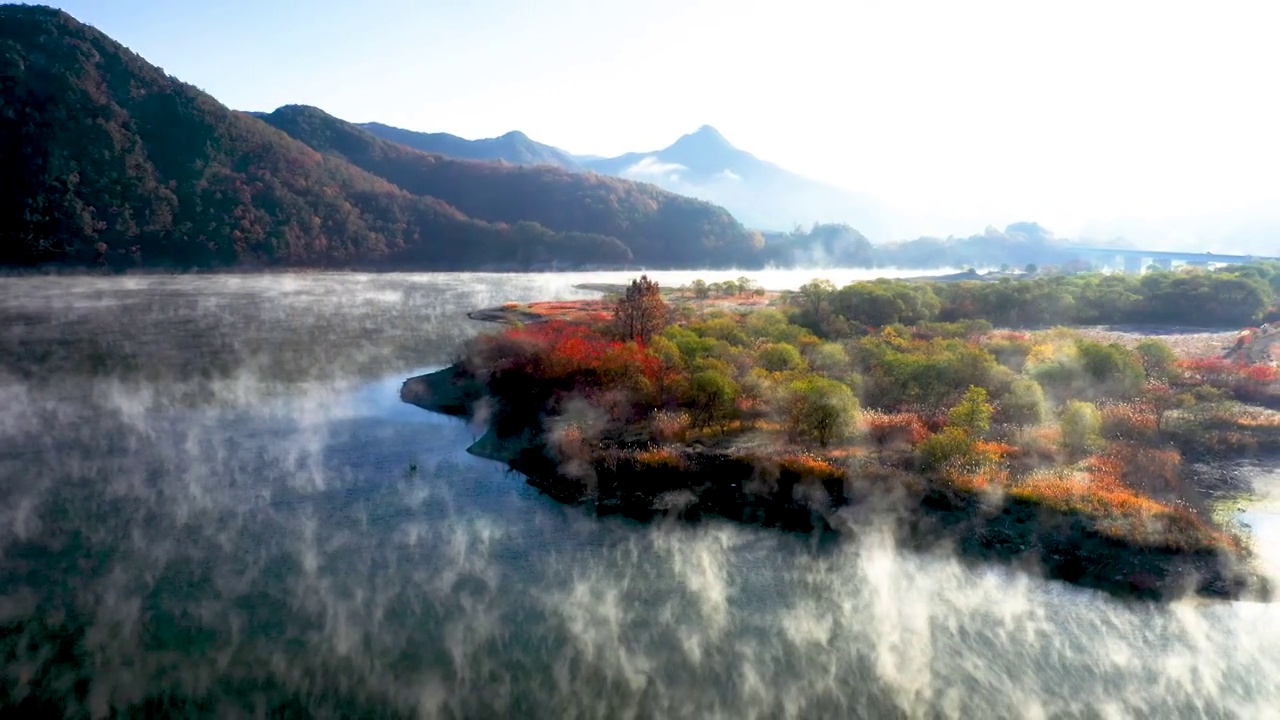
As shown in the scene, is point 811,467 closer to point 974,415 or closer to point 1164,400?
point 974,415

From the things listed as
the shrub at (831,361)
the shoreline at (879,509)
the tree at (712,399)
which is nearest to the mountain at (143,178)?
the tree at (712,399)

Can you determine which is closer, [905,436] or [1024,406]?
[905,436]

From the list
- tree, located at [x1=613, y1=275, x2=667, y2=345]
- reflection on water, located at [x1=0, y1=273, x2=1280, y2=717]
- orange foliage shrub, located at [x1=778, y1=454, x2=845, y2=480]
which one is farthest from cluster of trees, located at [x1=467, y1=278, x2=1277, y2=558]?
reflection on water, located at [x1=0, y1=273, x2=1280, y2=717]

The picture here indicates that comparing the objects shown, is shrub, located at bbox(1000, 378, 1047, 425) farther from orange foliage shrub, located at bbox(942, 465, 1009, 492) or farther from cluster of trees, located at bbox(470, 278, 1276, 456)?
orange foliage shrub, located at bbox(942, 465, 1009, 492)

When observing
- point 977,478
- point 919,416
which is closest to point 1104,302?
point 919,416

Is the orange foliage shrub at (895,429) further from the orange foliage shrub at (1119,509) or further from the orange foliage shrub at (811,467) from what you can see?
the orange foliage shrub at (1119,509)
